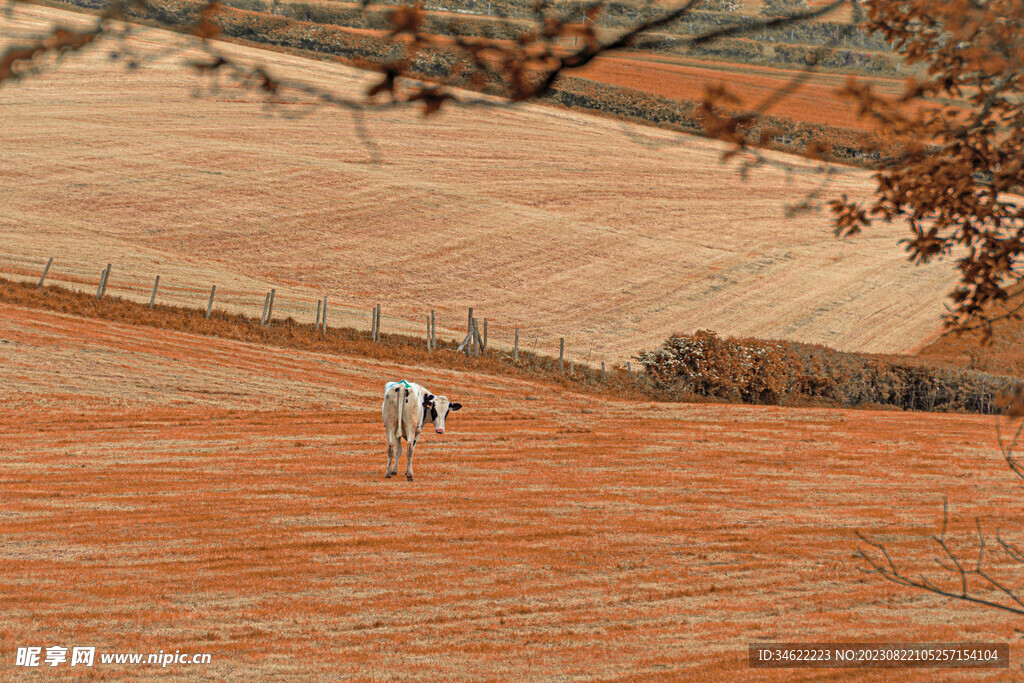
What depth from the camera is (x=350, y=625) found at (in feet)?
31.0

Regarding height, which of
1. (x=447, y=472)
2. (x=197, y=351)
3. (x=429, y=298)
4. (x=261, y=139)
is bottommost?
(x=447, y=472)

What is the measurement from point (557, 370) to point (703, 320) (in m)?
11.1

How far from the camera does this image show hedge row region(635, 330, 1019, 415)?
29.6 m

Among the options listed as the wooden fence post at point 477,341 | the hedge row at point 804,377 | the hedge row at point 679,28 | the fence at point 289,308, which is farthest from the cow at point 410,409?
the wooden fence post at point 477,341

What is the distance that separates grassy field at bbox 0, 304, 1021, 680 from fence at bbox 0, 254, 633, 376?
259 inches

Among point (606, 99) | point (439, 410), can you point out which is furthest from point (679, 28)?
point (606, 99)

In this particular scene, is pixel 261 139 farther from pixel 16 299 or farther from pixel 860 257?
pixel 860 257

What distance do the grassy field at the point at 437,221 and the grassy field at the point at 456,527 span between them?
1222 centimetres

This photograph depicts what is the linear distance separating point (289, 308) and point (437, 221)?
14.2m

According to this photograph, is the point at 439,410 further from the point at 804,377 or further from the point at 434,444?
the point at 804,377

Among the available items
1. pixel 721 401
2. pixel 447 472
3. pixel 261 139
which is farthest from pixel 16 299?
pixel 261 139

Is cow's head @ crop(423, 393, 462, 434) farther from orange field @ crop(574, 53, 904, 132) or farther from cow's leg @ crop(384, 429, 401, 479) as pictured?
orange field @ crop(574, 53, 904, 132)

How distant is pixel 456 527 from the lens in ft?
43.2

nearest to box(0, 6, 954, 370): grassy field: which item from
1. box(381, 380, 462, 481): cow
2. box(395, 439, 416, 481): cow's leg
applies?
box(395, 439, 416, 481): cow's leg
